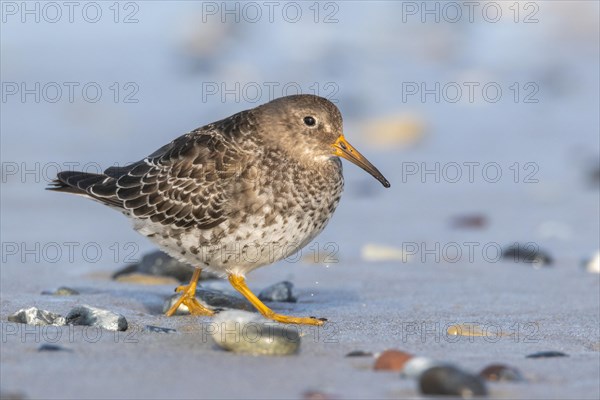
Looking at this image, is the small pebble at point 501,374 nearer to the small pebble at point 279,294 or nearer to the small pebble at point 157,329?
the small pebble at point 157,329

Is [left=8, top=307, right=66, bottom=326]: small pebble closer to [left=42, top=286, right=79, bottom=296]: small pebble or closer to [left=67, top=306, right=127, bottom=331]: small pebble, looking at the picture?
[left=67, top=306, right=127, bottom=331]: small pebble

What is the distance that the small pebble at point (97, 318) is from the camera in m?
6.49

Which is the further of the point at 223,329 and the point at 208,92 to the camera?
the point at 208,92

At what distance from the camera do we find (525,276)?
29.9 feet

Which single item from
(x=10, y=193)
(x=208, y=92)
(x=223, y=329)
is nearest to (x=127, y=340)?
(x=223, y=329)

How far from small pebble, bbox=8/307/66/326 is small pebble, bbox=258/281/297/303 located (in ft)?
6.48

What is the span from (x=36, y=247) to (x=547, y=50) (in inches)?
487

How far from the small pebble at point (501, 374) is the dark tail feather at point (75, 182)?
3804 millimetres

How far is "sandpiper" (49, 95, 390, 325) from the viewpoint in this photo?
7250 mm

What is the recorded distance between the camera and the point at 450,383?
16.3ft

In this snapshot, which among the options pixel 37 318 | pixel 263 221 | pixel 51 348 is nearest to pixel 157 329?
pixel 37 318

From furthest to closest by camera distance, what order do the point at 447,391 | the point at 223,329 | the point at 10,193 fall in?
the point at 10,193
the point at 223,329
the point at 447,391

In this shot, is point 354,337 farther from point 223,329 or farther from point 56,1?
point 56,1

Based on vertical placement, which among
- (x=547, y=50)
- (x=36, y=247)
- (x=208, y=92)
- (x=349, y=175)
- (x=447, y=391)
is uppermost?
(x=547, y=50)
